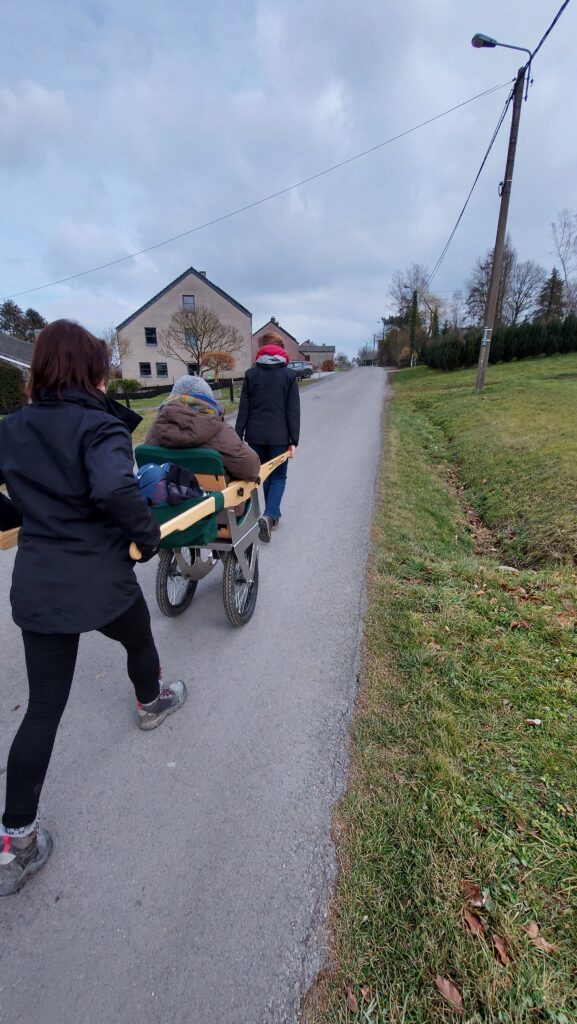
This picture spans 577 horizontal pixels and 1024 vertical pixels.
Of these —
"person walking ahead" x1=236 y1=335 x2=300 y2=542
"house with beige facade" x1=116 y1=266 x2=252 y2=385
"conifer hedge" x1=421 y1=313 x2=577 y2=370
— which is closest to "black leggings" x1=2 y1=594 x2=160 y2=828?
"person walking ahead" x1=236 y1=335 x2=300 y2=542

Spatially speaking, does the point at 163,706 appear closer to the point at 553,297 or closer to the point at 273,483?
the point at 273,483

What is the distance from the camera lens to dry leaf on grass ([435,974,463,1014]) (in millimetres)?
1211

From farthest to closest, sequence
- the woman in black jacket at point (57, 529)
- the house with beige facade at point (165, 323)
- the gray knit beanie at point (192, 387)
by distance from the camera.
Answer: the house with beige facade at point (165, 323), the gray knit beanie at point (192, 387), the woman in black jacket at point (57, 529)

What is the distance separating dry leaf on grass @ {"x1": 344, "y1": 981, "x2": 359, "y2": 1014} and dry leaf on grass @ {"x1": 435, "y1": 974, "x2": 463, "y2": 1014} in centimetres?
24

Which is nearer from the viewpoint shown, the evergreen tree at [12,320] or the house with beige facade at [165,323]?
the house with beige facade at [165,323]

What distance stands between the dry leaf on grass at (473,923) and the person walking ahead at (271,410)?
3.21 meters

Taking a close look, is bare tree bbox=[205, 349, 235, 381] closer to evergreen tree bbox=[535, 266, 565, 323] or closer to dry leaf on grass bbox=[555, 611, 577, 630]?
dry leaf on grass bbox=[555, 611, 577, 630]

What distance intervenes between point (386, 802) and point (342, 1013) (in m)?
0.64

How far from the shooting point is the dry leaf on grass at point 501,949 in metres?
1.28

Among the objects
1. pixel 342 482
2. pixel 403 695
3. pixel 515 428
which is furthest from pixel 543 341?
pixel 403 695

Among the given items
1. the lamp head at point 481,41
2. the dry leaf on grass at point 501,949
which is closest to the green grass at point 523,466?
the dry leaf on grass at point 501,949

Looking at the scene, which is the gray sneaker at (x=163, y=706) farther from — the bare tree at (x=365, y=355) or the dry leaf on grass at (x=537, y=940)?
the bare tree at (x=365, y=355)

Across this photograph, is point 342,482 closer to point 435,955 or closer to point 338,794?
point 338,794

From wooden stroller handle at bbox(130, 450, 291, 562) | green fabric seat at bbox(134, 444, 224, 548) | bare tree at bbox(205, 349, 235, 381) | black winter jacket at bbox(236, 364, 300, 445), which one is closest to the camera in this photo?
wooden stroller handle at bbox(130, 450, 291, 562)
